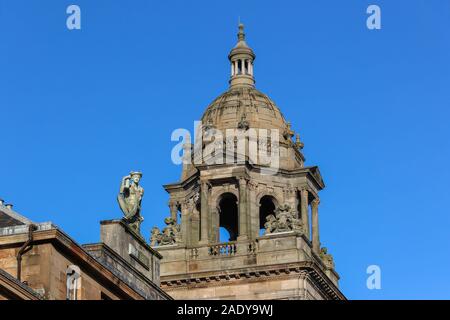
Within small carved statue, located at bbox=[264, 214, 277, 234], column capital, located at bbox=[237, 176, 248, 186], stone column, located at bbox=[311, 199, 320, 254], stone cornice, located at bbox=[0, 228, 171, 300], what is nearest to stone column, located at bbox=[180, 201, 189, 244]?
column capital, located at bbox=[237, 176, 248, 186]

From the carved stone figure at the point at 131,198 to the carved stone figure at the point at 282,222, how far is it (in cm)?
2529

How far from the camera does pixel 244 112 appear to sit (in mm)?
93125

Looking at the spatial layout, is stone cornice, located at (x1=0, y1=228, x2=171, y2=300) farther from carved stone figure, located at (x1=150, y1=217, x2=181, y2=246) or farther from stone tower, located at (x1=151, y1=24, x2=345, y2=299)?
carved stone figure, located at (x1=150, y1=217, x2=181, y2=246)

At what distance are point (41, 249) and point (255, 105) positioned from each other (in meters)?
41.9

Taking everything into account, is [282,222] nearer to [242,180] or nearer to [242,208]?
[242,208]

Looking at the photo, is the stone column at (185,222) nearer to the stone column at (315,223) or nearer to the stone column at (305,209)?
the stone column at (305,209)

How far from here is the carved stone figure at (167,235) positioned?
90.1 meters

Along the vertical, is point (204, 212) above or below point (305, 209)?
below

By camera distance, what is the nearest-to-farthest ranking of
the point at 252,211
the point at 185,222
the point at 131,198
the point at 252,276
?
the point at 131,198 → the point at 252,276 → the point at 252,211 → the point at 185,222

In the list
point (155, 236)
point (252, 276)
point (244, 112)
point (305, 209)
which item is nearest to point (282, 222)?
point (252, 276)

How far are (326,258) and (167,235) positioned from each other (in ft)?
29.3
